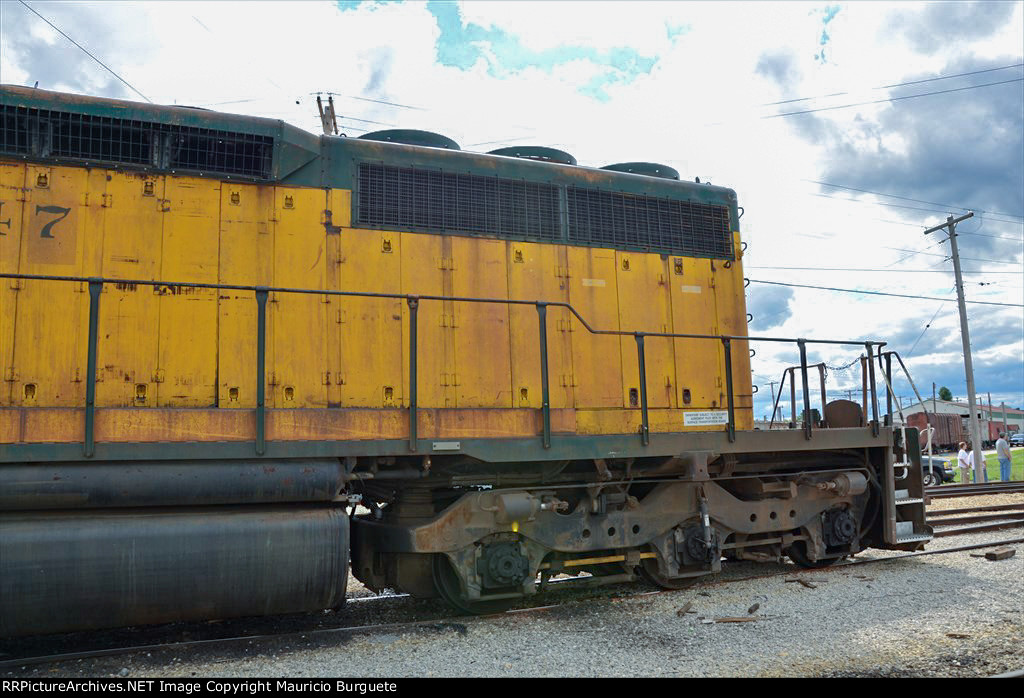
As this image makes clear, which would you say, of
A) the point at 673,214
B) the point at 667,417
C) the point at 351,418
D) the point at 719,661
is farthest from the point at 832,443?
the point at 351,418

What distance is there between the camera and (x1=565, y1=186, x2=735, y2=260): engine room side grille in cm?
726

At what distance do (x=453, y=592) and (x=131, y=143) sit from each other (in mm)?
4553

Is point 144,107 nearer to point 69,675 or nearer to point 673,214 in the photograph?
point 69,675

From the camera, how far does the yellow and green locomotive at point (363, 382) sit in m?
4.94

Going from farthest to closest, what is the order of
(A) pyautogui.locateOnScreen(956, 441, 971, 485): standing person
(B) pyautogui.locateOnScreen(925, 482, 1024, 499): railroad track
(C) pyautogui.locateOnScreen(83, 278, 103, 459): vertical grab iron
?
(A) pyautogui.locateOnScreen(956, 441, 971, 485): standing person, (B) pyautogui.locateOnScreen(925, 482, 1024, 499): railroad track, (C) pyautogui.locateOnScreen(83, 278, 103, 459): vertical grab iron

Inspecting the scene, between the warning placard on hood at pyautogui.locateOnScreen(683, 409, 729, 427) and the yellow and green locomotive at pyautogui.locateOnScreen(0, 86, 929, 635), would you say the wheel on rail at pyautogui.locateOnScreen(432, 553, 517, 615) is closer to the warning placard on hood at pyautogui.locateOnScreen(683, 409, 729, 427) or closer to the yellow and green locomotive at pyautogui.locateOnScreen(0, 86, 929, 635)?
the yellow and green locomotive at pyautogui.locateOnScreen(0, 86, 929, 635)

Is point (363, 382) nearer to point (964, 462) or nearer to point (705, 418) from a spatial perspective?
point (705, 418)

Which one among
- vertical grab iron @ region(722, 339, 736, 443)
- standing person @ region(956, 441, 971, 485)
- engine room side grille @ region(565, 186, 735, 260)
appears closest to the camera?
vertical grab iron @ region(722, 339, 736, 443)

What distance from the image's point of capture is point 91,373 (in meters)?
4.93

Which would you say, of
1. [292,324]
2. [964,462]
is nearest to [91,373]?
[292,324]

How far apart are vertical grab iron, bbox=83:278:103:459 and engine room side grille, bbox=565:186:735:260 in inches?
164

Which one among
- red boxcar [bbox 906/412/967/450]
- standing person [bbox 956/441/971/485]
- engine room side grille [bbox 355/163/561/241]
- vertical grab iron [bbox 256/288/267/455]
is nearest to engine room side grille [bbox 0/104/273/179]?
engine room side grille [bbox 355/163/561/241]

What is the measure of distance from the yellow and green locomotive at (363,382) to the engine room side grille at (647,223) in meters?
0.03
